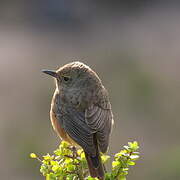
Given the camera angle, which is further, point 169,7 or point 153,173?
point 169,7

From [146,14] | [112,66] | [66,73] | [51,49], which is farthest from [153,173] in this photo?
[146,14]

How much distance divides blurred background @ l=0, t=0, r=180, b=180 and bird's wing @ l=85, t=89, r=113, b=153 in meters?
5.72

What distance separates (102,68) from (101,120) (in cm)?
1029

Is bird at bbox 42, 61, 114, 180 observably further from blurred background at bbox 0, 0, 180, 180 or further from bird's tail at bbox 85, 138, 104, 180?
blurred background at bbox 0, 0, 180, 180

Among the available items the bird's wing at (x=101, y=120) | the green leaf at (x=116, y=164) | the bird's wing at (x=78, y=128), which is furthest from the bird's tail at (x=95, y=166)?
the green leaf at (x=116, y=164)

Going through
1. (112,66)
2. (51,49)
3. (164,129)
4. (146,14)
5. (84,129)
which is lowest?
(84,129)

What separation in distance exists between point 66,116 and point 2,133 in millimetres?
7087

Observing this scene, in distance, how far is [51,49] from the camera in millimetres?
19562

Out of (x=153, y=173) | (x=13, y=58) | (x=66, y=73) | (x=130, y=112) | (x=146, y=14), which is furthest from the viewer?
(x=146, y=14)

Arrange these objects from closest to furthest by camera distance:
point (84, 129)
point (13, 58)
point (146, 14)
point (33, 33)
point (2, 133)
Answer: point (84, 129) → point (2, 133) → point (13, 58) → point (33, 33) → point (146, 14)

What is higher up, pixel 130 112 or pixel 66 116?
pixel 130 112

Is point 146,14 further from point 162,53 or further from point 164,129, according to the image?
point 164,129

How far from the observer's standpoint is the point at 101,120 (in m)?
6.81

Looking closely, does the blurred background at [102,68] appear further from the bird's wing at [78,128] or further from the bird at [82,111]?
the bird's wing at [78,128]
